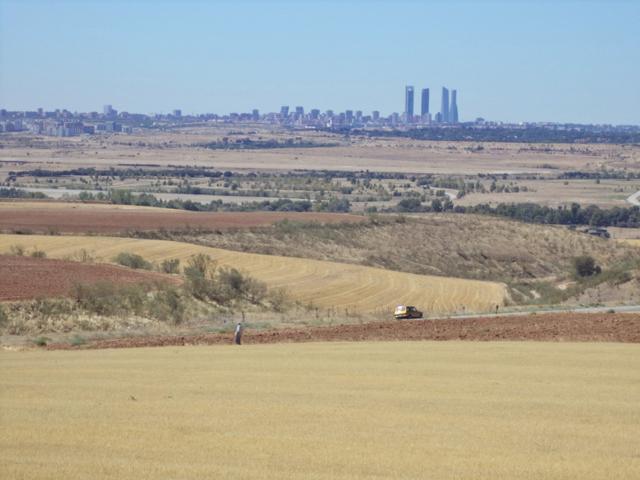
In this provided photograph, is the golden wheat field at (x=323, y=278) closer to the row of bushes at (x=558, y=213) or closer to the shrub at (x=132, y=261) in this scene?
the shrub at (x=132, y=261)

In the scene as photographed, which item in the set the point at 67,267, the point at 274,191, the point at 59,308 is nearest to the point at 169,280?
the point at 67,267

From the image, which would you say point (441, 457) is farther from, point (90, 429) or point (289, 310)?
point (289, 310)

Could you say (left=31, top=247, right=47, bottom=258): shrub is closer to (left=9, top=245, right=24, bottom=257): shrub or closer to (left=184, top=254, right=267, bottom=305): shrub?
(left=9, top=245, right=24, bottom=257): shrub

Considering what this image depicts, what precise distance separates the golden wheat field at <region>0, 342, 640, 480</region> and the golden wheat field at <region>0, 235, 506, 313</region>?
1049 inches

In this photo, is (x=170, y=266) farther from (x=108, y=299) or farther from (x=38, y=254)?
(x=108, y=299)

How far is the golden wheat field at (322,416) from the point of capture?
15508 mm

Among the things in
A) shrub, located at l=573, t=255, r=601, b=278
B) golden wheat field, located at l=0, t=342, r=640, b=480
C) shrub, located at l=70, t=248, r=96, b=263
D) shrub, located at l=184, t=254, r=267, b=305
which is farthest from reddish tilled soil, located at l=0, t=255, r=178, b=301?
shrub, located at l=573, t=255, r=601, b=278

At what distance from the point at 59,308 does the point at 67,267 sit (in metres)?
13.0

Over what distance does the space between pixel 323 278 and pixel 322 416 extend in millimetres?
44726

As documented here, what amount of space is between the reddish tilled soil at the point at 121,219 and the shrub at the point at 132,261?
1457 centimetres

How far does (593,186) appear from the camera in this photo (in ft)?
590

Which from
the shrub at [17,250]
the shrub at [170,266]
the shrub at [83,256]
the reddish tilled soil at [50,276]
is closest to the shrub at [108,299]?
the reddish tilled soil at [50,276]

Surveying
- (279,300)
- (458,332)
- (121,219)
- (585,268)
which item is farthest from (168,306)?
(121,219)

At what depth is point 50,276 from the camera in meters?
51.0
